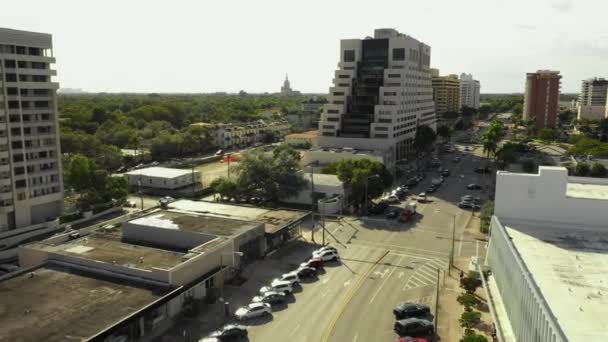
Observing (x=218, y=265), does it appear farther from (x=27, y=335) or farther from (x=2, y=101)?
(x=2, y=101)

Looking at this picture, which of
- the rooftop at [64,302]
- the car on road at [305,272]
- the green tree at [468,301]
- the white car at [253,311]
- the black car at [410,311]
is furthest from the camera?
the car on road at [305,272]

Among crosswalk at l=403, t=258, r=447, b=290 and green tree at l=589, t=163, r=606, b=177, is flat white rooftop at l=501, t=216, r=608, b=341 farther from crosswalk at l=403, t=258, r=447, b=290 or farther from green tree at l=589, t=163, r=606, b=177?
green tree at l=589, t=163, r=606, b=177

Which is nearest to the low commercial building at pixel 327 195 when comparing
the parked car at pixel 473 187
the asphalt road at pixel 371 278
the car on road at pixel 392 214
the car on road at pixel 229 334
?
the asphalt road at pixel 371 278

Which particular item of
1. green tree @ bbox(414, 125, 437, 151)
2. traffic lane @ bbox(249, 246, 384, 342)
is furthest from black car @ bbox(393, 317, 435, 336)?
green tree @ bbox(414, 125, 437, 151)

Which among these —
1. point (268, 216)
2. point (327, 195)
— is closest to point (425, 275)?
point (268, 216)

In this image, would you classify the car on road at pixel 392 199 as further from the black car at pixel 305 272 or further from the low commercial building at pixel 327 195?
the black car at pixel 305 272
